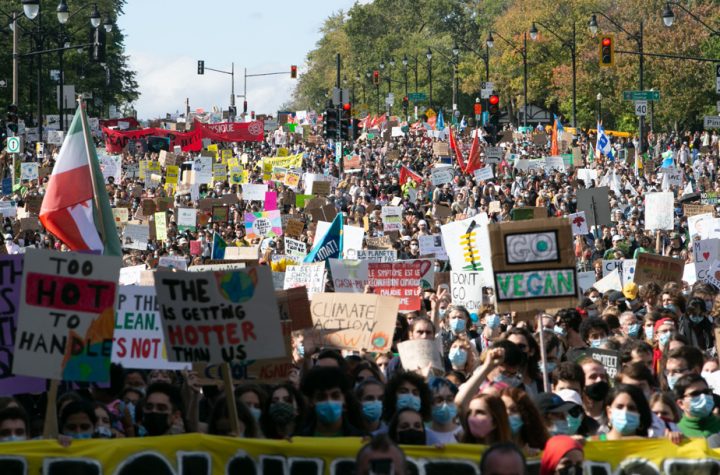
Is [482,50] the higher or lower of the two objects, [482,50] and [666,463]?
→ the higher

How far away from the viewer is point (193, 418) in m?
8.46

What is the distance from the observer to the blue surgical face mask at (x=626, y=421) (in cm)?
774

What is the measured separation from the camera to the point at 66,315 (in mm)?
7836

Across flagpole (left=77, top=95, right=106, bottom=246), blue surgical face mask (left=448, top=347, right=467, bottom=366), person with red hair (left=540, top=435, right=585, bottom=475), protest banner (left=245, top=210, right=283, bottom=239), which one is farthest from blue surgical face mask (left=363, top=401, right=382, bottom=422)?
protest banner (left=245, top=210, right=283, bottom=239)

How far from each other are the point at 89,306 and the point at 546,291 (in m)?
3.52

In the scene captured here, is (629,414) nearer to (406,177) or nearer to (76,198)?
(76,198)

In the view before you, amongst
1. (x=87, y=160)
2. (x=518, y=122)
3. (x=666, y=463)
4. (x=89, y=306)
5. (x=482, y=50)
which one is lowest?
(x=666, y=463)

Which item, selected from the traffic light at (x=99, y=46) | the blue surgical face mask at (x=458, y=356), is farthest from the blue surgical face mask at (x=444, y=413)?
the traffic light at (x=99, y=46)

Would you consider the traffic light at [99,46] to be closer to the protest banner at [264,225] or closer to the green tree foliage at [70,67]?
the protest banner at [264,225]

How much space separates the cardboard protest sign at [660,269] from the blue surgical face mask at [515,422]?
989 cm

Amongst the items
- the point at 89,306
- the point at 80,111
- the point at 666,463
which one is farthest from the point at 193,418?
the point at 80,111

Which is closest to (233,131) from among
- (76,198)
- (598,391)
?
(76,198)

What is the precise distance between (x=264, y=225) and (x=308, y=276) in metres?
10.8

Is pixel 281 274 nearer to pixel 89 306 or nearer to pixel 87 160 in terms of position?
pixel 87 160
